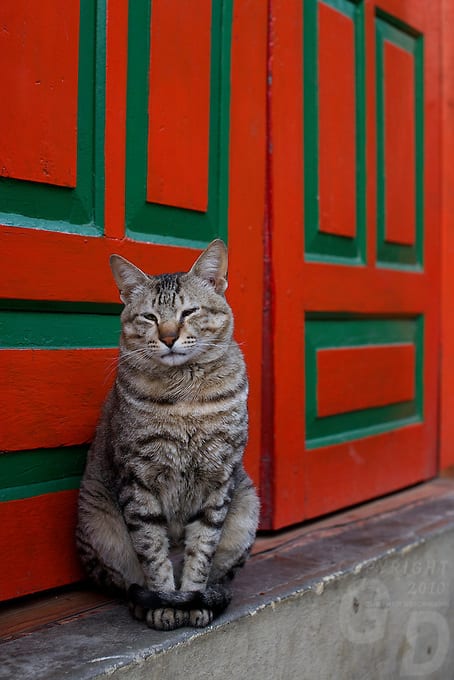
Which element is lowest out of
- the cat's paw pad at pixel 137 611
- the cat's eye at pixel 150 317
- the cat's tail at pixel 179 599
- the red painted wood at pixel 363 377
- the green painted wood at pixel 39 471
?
the cat's paw pad at pixel 137 611

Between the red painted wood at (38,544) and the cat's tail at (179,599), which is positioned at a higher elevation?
the red painted wood at (38,544)

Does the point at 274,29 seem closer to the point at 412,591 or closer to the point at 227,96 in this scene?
the point at 227,96

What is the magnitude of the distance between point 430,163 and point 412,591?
2.06 meters

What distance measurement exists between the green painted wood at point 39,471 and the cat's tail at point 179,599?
0.38 meters

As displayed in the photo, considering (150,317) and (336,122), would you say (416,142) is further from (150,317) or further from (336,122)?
(150,317)

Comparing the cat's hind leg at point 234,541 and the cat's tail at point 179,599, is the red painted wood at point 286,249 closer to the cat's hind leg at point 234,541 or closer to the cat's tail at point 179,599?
the cat's hind leg at point 234,541

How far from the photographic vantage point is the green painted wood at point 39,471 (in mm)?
2031

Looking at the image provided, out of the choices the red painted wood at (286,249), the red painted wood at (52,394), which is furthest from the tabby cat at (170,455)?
the red painted wood at (286,249)

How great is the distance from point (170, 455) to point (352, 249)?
5.36 ft

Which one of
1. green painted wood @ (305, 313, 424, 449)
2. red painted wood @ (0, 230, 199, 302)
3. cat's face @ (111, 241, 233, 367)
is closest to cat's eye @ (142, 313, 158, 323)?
cat's face @ (111, 241, 233, 367)

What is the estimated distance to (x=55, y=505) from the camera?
2.15 meters

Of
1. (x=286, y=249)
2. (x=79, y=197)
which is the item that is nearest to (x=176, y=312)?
(x=79, y=197)

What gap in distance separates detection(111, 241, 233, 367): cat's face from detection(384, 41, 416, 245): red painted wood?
1611 mm

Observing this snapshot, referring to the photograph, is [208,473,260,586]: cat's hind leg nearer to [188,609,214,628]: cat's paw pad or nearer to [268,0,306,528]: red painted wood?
[188,609,214,628]: cat's paw pad
